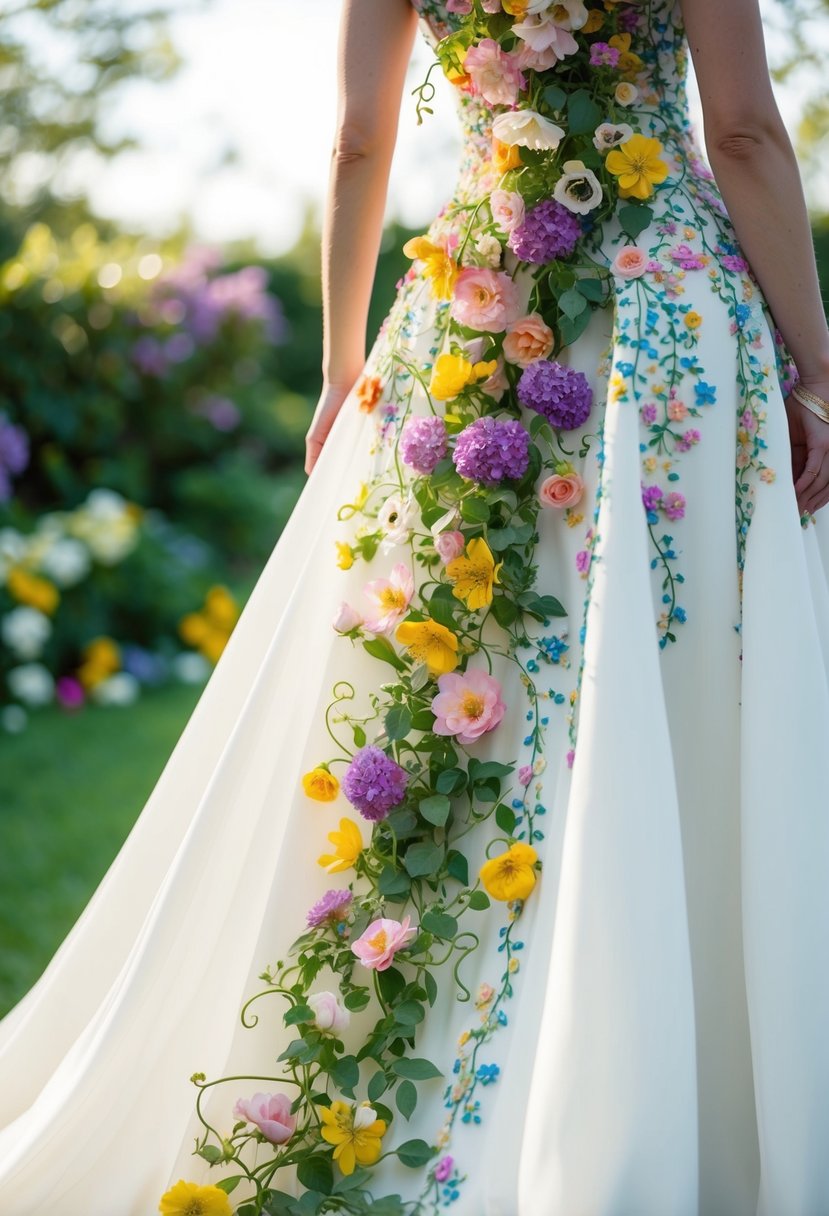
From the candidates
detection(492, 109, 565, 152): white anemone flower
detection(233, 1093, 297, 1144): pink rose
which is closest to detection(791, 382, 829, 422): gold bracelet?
detection(492, 109, 565, 152): white anemone flower

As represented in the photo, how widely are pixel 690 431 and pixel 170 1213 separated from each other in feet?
4.17

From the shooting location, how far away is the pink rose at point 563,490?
5.61 feet

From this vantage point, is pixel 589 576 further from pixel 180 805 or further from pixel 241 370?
pixel 241 370

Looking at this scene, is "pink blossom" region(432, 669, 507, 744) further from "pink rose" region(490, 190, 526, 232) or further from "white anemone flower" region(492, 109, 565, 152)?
"white anemone flower" region(492, 109, 565, 152)

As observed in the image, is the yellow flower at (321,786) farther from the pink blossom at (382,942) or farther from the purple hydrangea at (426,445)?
the purple hydrangea at (426,445)

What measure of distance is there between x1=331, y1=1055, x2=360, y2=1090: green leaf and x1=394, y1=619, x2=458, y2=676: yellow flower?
559mm

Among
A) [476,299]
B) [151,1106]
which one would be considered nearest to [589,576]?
[476,299]

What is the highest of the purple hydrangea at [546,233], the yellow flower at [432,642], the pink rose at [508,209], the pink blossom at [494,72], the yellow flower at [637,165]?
the pink blossom at [494,72]

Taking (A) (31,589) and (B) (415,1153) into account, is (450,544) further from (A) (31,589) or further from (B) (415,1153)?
(A) (31,589)

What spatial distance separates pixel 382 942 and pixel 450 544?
58 centimetres

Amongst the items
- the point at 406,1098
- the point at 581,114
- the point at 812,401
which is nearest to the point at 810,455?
the point at 812,401

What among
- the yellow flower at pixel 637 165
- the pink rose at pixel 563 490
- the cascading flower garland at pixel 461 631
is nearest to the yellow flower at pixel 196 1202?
the cascading flower garland at pixel 461 631

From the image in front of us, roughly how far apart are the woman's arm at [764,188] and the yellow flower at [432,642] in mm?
564

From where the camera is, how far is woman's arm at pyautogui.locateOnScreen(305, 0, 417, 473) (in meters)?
1.94
